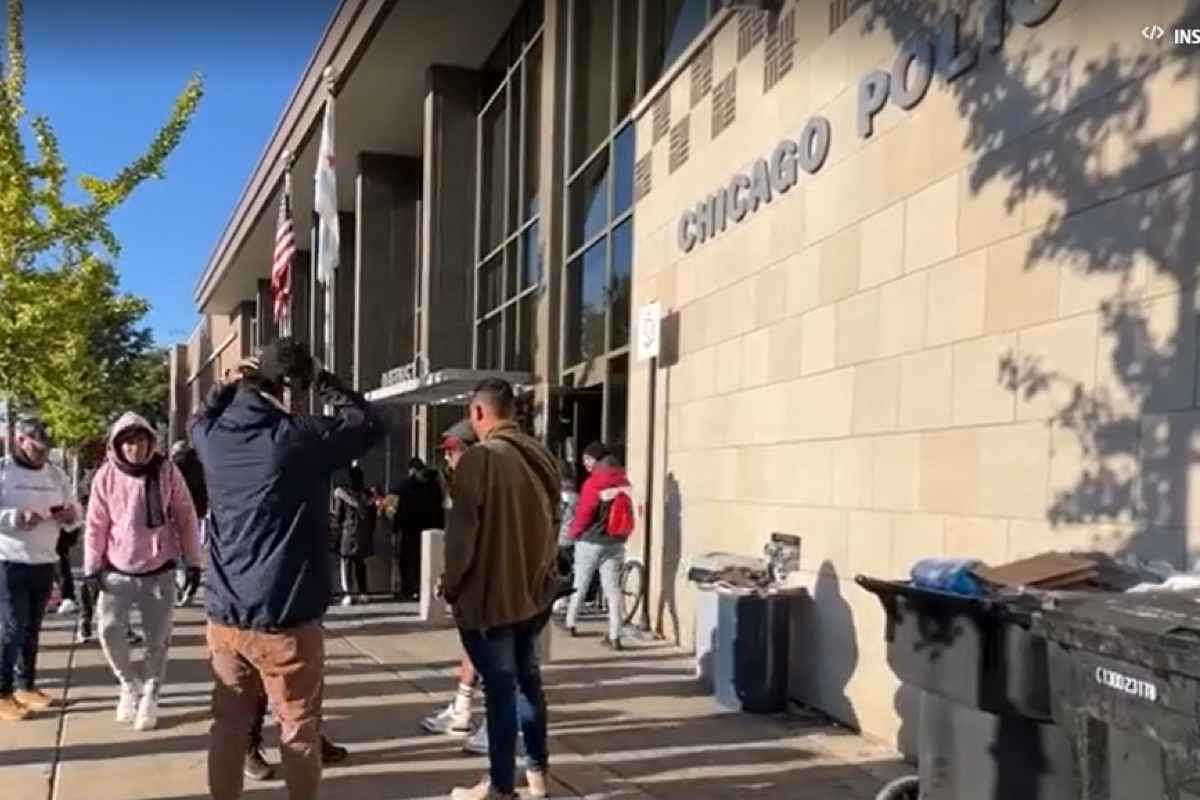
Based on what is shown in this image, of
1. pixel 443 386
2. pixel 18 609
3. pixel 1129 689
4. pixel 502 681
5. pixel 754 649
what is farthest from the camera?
pixel 443 386

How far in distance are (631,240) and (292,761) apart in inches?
325

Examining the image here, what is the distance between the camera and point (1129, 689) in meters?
3.09

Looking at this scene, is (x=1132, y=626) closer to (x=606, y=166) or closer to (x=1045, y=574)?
(x=1045, y=574)

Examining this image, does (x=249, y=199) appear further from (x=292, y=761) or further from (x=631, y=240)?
(x=292, y=761)

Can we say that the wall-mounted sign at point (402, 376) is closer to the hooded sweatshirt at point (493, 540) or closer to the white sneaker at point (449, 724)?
the white sneaker at point (449, 724)

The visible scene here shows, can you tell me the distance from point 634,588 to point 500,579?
5840 mm

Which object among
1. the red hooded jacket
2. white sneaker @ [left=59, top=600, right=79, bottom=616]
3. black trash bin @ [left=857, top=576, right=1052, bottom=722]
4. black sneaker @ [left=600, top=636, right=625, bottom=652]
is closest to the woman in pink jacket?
the red hooded jacket

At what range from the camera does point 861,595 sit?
260 inches

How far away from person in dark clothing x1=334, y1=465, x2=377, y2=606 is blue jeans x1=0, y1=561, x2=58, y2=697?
540cm

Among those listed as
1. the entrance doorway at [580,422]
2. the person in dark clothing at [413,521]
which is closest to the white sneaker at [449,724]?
the person in dark clothing at [413,521]

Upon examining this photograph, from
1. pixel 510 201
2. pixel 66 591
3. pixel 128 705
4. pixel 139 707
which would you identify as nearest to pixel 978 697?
pixel 139 707

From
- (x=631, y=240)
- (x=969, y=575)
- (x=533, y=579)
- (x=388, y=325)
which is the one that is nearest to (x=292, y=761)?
(x=533, y=579)

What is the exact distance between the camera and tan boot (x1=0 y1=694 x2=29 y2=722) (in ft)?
21.1

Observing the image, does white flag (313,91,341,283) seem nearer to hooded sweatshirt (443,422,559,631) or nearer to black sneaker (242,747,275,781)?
black sneaker (242,747,275,781)
